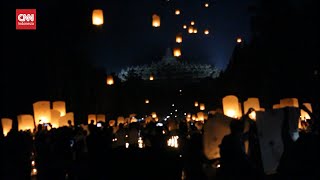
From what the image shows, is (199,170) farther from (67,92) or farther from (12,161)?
(67,92)

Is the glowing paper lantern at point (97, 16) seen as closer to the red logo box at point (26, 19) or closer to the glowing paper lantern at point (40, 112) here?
the glowing paper lantern at point (40, 112)

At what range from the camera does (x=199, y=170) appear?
32.7 ft

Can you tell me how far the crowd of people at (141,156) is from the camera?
457 centimetres

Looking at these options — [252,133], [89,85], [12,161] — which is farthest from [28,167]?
[89,85]

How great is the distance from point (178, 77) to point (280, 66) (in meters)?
94.1

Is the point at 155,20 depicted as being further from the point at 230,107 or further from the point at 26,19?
the point at 26,19

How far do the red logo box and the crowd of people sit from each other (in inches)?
255

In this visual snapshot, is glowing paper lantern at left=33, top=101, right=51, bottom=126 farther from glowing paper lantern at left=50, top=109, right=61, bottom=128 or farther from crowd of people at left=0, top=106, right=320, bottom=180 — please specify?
crowd of people at left=0, top=106, right=320, bottom=180

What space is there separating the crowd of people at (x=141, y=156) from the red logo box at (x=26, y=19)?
648cm

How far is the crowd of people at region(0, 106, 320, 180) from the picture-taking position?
180 inches

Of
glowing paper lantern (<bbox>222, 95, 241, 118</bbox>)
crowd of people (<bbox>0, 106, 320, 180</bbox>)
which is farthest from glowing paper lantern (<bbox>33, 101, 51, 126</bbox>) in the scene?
glowing paper lantern (<bbox>222, 95, 241, 118</bbox>)

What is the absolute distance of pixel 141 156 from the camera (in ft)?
51.5

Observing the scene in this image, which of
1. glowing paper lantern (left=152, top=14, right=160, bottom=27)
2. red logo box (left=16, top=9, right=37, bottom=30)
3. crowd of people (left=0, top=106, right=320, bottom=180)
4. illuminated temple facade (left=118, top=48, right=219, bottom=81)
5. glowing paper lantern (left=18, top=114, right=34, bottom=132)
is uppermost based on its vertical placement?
illuminated temple facade (left=118, top=48, right=219, bottom=81)

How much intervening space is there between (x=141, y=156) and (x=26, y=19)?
8602 millimetres
